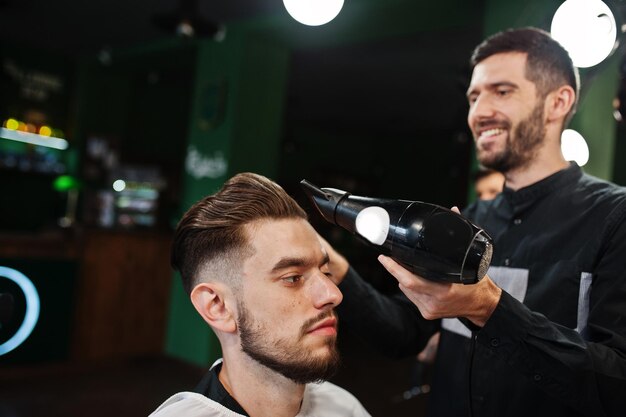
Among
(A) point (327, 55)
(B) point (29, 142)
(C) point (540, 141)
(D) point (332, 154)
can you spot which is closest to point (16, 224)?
(B) point (29, 142)

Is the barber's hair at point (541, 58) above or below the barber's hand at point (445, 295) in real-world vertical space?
above

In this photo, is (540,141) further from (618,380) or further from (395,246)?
(395,246)

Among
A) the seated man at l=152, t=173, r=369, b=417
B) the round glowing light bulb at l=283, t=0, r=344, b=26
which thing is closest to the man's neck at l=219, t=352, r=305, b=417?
the seated man at l=152, t=173, r=369, b=417

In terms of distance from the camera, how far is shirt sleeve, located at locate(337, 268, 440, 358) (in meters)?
1.42

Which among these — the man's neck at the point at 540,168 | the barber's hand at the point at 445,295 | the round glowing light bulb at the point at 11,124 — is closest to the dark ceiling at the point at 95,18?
the round glowing light bulb at the point at 11,124

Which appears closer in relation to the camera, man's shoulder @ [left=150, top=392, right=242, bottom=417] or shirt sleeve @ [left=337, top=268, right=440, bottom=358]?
man's shoulder @ [left=150, top=392, right=242, bottom=417]

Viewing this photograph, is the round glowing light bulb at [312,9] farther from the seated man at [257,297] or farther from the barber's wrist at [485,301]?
the barber's wrist at [485,301]

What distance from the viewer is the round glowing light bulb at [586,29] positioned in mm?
1542

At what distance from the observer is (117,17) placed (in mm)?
5277

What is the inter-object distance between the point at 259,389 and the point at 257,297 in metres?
0.24

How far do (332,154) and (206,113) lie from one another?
19.4 feet

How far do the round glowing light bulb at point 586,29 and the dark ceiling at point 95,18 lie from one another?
311 centimetres

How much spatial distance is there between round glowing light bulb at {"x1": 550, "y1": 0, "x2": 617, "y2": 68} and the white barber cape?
3.93 ft

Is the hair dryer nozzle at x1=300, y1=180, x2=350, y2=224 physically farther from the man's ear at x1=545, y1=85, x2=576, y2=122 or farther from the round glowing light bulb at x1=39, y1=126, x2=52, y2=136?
the round glowing light bulb at x1=39, y1=126, x2=52, y2=136
